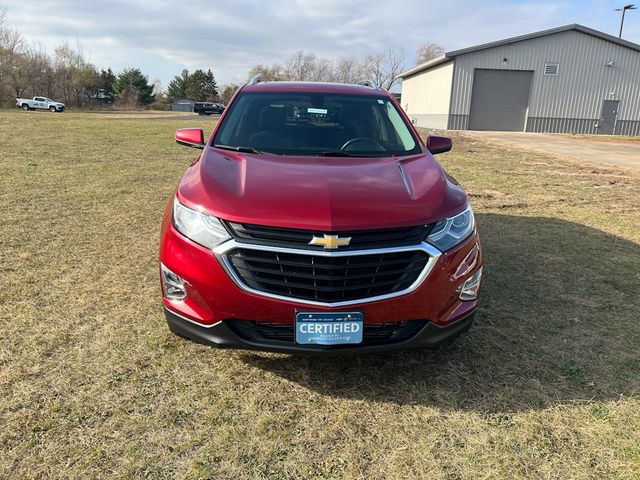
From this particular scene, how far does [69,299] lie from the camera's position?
3.57 meters

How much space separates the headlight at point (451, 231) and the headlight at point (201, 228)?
42.5 inches

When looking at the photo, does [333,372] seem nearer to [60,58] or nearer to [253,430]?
[253,430]

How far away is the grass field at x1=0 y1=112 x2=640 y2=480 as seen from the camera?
2119 millimetres

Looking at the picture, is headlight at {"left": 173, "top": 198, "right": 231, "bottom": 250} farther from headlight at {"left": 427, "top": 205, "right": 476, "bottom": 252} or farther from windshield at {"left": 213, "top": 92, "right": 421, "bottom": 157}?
headlight at {"left": 427, "top": 205, "right": 476, "bottom": 252}

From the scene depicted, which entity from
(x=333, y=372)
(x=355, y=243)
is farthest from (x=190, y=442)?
(x=355, y=243)

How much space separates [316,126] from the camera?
3.63 metres

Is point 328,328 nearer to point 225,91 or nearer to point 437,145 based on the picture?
point 437,145

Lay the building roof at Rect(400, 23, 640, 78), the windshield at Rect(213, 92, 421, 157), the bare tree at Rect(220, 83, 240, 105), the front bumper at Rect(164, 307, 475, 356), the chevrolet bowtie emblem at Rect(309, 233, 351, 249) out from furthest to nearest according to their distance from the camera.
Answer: the bare tree at Rect(220, 83, 240, 105)
the building roof at Rect(400, 23, 640, 78)
the windshield at Rect(213, 92, 421, 157)
the front bumper at Rect(164, 307, 475, 356)
the chevrolet bowtie emblem at Rect(309, 233, 351, 249)

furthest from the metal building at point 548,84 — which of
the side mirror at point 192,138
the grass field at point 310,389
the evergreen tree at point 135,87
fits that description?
the evergreen tree at point 135,87

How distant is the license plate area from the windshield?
4.47ft

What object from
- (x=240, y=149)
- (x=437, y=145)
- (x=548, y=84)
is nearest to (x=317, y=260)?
(x=240, y=149)

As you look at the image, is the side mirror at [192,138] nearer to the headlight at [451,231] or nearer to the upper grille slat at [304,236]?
the upper grille slat at [304,236]

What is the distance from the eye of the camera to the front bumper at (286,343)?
2369mm

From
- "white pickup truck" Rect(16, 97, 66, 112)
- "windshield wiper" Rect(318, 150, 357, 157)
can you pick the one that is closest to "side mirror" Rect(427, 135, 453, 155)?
"windshield wiper" Rect(318, 150, 357, 157)
